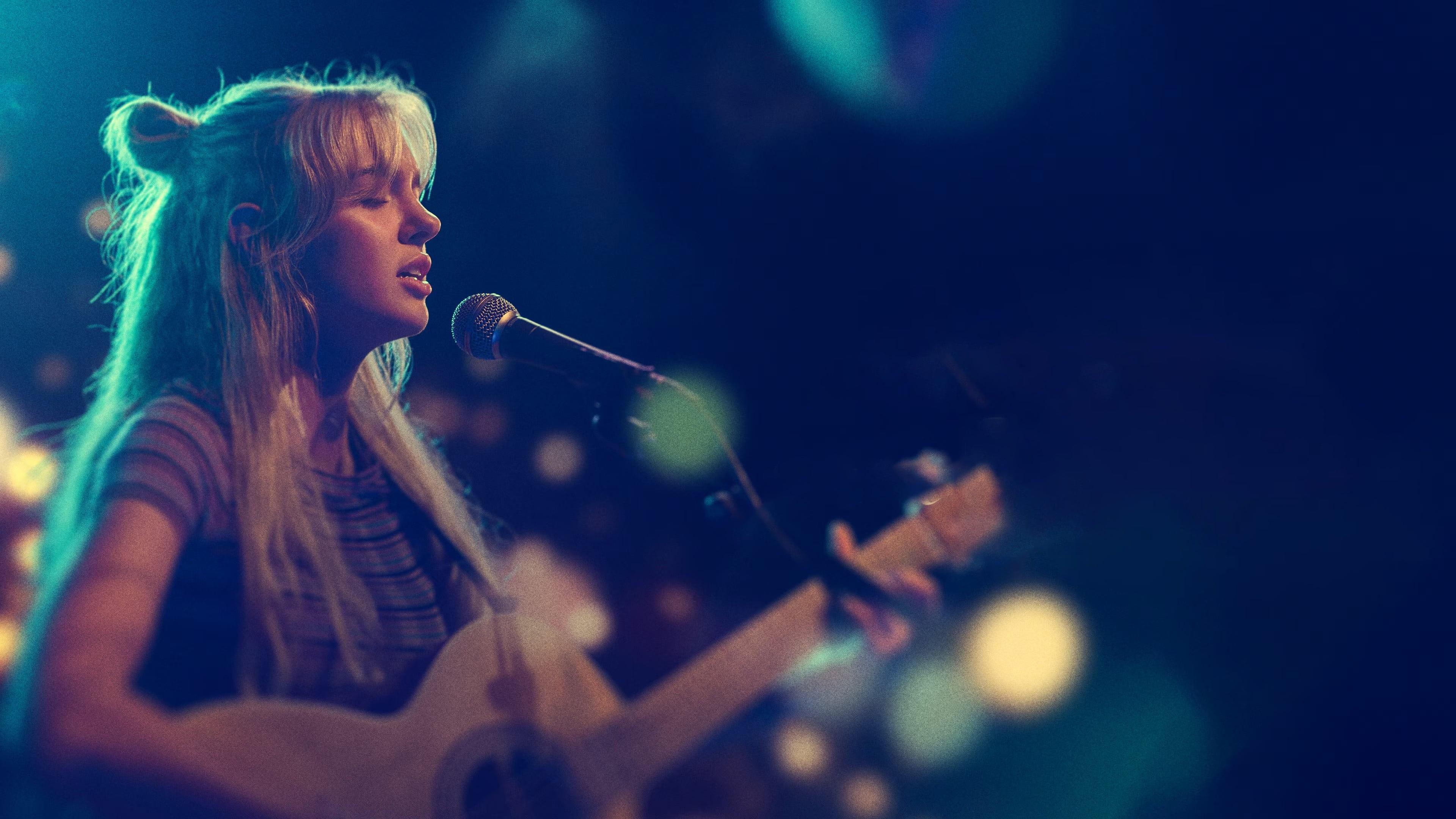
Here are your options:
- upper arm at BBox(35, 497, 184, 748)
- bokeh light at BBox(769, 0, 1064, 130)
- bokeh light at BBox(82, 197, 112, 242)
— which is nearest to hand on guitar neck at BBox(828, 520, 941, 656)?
upper arm at BBox(35, 497, 184, 748)

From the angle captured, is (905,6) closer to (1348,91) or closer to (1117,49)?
(1117,49)

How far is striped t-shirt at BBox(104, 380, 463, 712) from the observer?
0.97 meters

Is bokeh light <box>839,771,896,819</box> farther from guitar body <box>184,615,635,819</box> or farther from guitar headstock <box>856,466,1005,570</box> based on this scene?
guitar body <box>184,615,635,819</box>

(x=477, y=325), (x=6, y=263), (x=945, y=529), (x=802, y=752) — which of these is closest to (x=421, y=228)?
(x=477, y=325)

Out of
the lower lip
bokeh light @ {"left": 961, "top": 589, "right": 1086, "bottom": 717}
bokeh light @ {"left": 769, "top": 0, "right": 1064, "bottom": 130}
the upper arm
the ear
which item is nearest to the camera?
the upper arm

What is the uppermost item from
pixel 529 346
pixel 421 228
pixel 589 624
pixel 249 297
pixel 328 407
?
pixel 421 228

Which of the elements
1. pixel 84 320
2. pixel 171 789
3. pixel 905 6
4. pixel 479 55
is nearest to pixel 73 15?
pixel 84 320

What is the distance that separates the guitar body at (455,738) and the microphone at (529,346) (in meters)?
0.46

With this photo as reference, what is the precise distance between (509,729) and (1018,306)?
2028 millimetres

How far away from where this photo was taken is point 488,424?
61.6 inches

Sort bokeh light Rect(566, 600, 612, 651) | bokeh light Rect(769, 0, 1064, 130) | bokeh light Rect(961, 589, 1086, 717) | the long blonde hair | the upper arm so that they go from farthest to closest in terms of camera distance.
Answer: bokeh light Rect(769, 0, 1064, 130) → bokeh light Rect(961, 589, 1086, 717) → bokeh light Rect(566, 600, 612, 651) → the long blonde hair → the upper arm

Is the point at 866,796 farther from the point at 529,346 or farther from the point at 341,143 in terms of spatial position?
the point at 341,143

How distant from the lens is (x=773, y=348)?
6.93 ft

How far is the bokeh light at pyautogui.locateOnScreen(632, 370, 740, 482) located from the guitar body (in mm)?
387
